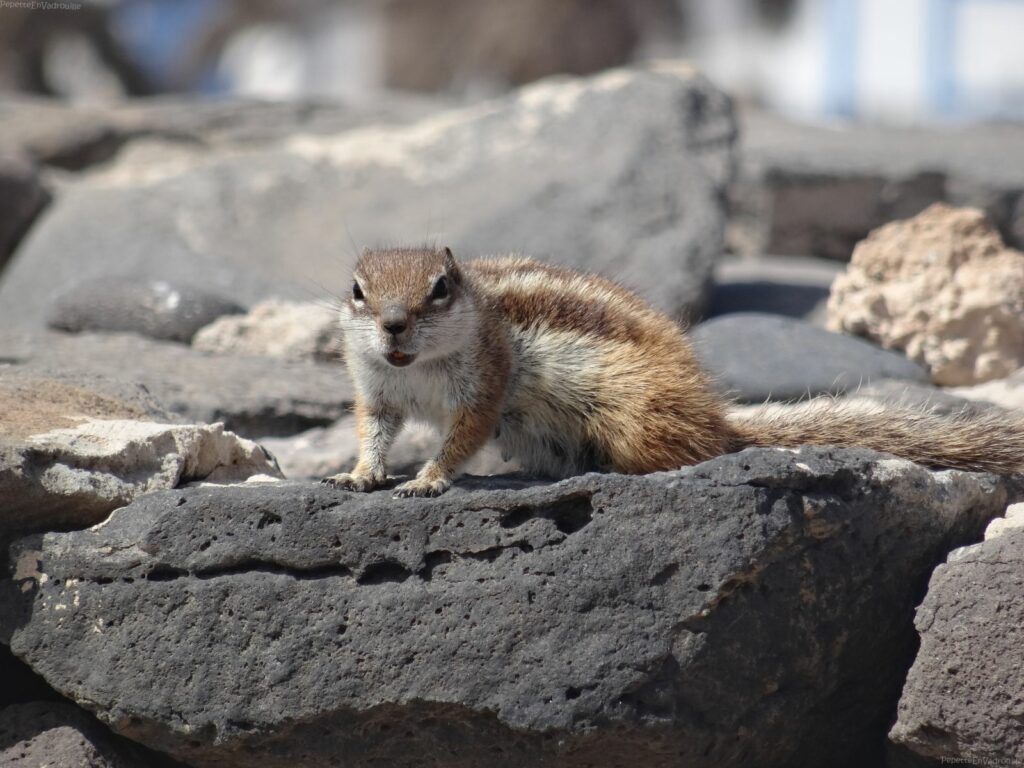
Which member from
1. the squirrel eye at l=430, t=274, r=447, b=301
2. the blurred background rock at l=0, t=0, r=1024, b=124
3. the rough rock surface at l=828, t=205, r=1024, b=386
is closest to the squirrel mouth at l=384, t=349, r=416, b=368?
the squirrel eye at l=430, t=274, r=447, b=301

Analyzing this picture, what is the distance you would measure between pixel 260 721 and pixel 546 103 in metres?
6.01

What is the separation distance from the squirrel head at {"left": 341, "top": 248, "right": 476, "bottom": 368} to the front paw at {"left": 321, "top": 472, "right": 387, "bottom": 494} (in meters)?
0.38

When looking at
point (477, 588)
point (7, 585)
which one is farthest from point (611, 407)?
point (7, 585)

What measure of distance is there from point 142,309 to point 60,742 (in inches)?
128

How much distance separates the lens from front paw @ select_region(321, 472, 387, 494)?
440 cm

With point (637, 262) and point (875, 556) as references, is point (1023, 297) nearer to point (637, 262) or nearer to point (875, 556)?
point (637, 262)

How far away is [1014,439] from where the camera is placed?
15.9 ft

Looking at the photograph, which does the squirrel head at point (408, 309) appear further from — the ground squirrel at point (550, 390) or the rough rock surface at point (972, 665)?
the rough rock surface at point (972, 665)

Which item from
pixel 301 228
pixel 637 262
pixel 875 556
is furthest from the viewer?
pixel 301 228

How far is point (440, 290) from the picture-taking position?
4.54 m

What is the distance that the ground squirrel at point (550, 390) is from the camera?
4.55 metres

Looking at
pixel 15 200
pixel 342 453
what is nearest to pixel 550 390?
pixel 342 453

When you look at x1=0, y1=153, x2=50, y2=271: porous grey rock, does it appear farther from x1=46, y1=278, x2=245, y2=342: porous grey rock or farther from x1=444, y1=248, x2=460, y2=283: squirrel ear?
x1=444, y1=248, x2=460, y2=283: squirrel ear

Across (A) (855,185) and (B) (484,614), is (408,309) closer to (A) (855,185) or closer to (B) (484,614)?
(B) (484,614)
